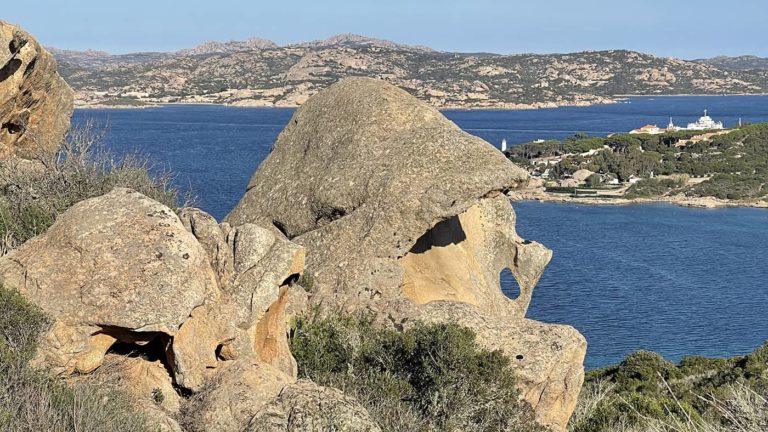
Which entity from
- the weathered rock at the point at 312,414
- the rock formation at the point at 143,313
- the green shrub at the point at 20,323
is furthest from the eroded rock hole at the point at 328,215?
Result: the green shrub at the point at 20,323

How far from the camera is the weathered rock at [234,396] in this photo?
9250mm

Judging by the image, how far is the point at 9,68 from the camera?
Answer: 15641mm

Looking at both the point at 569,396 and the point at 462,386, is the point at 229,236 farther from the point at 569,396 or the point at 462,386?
the point at 569,396

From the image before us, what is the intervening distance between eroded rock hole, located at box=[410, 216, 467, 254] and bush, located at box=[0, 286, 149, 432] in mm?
9532

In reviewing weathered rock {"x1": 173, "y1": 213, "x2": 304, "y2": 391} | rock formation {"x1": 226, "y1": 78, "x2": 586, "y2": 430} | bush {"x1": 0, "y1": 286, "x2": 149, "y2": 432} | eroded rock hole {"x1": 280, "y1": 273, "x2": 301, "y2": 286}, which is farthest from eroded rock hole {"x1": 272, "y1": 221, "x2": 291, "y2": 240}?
bush {"x1": 0, "y1": 286, "x2": 149, "y2": 432}

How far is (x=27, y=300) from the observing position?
31.5 feet

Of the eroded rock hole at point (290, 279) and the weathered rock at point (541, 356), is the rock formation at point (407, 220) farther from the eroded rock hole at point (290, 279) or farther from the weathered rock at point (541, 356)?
the eroded rock hole at point (290, 279)

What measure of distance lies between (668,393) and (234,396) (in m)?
16.3

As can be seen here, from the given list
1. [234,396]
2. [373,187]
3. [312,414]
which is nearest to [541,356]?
[312,414]

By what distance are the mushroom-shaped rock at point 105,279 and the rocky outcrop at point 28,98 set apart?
6300 millimetres

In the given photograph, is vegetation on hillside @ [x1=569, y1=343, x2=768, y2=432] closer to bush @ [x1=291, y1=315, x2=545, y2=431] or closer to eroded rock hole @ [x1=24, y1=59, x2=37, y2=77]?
bush @ [x1=291, y1=315, x2=545, y2=431]

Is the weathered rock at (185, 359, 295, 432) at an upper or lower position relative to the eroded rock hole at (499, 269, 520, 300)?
upper

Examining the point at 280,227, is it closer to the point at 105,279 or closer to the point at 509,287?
the point at 105,279

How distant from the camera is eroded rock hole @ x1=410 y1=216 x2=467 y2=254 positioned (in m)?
17.9
